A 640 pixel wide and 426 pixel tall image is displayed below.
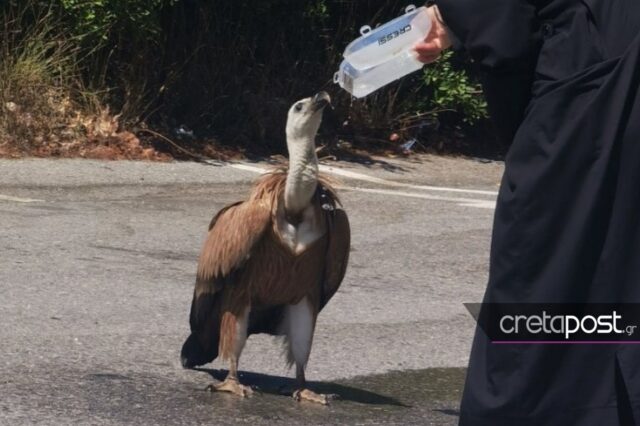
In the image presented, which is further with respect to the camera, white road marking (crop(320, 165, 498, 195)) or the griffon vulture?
white road marking (crop(320, 165, 498, 195))

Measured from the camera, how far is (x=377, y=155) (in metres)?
15.1

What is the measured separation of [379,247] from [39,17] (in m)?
5.20

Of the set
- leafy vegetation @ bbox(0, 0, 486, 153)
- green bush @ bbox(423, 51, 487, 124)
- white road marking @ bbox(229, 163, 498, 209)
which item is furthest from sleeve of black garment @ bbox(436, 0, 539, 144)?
green bush @ bbox(423, 51, 487, 124)

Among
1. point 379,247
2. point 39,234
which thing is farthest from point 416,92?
point 39,234

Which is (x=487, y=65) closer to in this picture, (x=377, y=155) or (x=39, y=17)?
(x=39, y=17)

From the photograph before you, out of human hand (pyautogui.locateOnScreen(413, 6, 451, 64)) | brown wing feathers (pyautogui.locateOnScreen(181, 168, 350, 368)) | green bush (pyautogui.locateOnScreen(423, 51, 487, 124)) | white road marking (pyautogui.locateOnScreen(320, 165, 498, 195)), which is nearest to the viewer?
human hand (pyautogui.locateOnScreen(413, 6, 451, 64))

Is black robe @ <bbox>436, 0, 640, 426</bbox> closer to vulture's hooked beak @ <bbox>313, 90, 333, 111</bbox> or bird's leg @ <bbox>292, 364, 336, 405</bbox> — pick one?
vulture's hooked beak @ <bbox>313, 90, 333, 111</bbox>

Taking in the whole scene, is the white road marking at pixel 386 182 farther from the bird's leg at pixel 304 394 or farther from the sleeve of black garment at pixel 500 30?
the sleeve of black garment at pixel 500 30

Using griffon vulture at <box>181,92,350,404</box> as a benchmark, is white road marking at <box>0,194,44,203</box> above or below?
below

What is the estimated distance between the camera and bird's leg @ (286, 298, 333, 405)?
6.05 meters

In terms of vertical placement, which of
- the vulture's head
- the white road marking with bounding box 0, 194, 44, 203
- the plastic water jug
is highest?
the plastic water jug

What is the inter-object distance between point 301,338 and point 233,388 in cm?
37

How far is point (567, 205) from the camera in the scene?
3090 millimetres

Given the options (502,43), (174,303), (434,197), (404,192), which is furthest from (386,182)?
(502,43)
